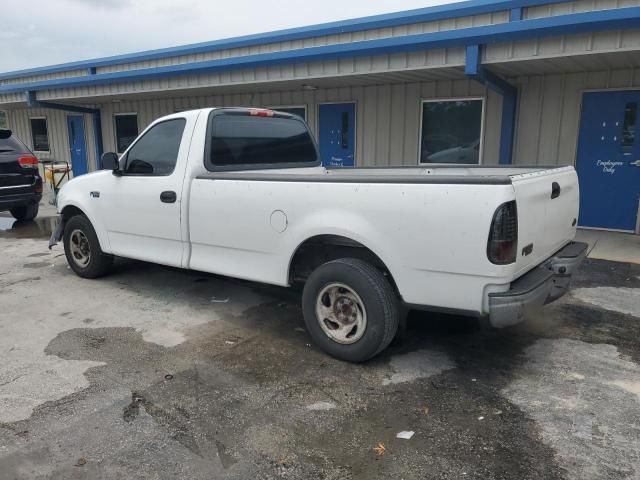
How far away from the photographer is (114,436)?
2.97 metres

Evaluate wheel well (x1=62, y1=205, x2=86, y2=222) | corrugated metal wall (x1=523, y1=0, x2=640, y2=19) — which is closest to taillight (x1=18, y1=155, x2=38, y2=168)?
wheel well (x1=62, y1=205, x2=86, y2=222)

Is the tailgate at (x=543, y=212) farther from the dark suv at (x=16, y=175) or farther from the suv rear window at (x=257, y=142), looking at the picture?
the dark suv at (x=16, y=175)

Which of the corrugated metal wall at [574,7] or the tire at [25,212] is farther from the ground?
the corrugated metal wall at [574,7]

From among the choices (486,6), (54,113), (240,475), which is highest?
(486,6)

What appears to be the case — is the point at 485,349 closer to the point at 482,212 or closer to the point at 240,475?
the point at 482,212

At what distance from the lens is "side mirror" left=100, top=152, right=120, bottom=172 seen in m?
5.32

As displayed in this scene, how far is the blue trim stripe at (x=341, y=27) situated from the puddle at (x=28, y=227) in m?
5.37

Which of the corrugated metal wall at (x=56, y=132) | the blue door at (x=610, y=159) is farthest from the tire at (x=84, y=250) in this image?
the corrugated metal wall at (x=56, y=132)

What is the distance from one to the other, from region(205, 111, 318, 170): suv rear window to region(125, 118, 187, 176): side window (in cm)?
37

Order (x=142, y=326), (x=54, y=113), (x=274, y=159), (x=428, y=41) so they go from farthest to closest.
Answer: (x=54, y=113) → (x=428, y=41) → (x=274, y=159) → (x=142, y=326)

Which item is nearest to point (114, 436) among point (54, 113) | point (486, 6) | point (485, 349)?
point (485, 349)

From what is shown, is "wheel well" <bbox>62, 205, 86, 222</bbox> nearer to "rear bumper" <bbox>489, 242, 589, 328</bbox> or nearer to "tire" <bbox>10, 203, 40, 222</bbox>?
"rear bumper" <bbox>489, 242, 589, 328</bbox>

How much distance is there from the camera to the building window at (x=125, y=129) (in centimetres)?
1563

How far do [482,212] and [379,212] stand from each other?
697 millimetres
